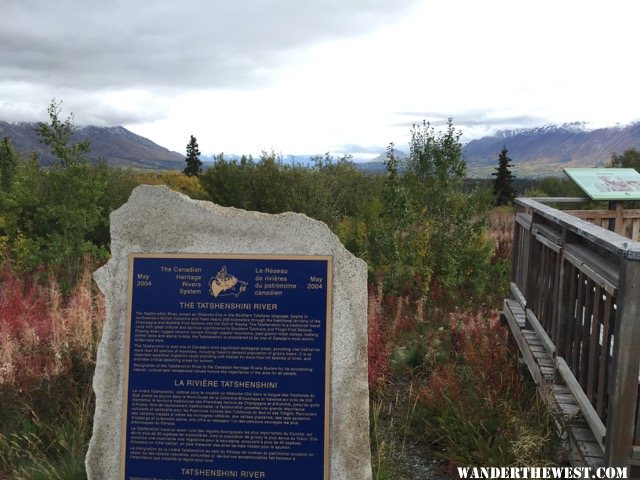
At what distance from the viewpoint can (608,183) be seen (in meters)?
6.55

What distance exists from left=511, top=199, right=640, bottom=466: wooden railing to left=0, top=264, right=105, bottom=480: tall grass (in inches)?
155

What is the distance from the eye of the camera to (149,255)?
392 centimetres

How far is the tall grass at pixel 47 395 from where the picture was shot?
4.71m

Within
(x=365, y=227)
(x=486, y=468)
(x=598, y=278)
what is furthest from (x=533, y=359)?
(x=365, y=227)

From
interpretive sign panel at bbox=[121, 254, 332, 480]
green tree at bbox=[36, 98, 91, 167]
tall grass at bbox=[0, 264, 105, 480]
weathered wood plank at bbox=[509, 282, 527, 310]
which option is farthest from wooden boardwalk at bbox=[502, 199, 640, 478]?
green tree at bbox=[36, 98, 91, 167]

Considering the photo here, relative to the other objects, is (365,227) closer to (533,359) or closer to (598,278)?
(533,359)

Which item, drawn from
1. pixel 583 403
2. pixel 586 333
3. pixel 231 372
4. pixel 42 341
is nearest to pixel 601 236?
pixel 586 333

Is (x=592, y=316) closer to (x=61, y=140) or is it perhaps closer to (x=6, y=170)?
(x=61, y=140)

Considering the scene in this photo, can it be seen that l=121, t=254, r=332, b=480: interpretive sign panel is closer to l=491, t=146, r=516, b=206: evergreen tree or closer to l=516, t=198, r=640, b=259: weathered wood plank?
l=516, t=198, r=640, b=259: weathered wood plank

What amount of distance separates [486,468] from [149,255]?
10.3ft

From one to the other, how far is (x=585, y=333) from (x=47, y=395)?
4.90 m

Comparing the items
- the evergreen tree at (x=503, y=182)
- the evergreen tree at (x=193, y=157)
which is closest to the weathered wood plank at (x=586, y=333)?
the evergreen tree at (x=503, y=182)

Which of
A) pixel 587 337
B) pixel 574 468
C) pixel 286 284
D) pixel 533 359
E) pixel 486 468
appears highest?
pixel 286 284

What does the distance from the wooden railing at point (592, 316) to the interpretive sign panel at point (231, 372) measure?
5.87ft
